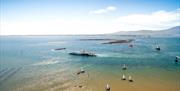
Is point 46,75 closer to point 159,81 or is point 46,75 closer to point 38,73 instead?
point 38,73

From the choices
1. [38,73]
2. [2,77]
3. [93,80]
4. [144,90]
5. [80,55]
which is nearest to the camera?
[144,90]

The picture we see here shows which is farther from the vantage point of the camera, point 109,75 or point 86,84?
point 109,75

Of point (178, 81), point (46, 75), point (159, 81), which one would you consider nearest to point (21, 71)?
point (46, 75)

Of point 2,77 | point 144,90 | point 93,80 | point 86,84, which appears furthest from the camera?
point 2,77

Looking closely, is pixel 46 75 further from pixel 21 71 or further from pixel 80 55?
pixel 80 55

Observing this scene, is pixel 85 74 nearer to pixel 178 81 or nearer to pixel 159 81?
pixel 159 81

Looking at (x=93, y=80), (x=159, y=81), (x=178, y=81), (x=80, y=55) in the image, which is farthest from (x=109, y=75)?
(x=80, y=55)

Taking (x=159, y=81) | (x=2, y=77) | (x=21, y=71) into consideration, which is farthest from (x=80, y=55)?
(x=159, y=81)

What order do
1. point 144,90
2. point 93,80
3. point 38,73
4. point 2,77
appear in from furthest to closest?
1. point 38,73
2. point 2,77
3. point 93,80
4. point 144,90

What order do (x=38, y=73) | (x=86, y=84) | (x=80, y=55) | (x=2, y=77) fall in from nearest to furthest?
1. (x=86, y=84)
2. (x=2, y=77)
3. (x=38, y=73)
4. (x=80, y=55)
